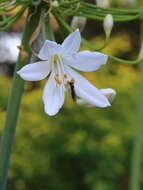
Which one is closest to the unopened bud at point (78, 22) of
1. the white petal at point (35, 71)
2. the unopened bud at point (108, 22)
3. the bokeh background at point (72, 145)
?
the unopened bud at point (108, 22)

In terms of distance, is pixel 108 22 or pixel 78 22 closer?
pixel 108 22

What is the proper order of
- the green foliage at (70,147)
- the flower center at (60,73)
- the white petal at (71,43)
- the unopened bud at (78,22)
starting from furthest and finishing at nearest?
the green foliage at (70,147) < the unopened bud at (78,22) < the flower center at (60,73) < the white petal at (71,43)

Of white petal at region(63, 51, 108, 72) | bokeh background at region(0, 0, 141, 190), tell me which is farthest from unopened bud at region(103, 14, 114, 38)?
bokeh background at region(0, 0, 141, 190)

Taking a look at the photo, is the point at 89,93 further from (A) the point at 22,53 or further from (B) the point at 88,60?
(A) the point at 22,53

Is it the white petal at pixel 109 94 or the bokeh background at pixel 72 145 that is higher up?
the white petal at pixel 109 94

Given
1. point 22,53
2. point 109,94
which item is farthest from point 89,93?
point 22,53

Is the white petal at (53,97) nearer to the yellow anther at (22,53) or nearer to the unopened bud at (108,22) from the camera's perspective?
the yellow anther at (22,53)

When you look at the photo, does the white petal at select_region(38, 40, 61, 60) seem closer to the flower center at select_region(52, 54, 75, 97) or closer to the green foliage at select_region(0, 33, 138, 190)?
the flower center at select_region(52, 54, 75, 97)
